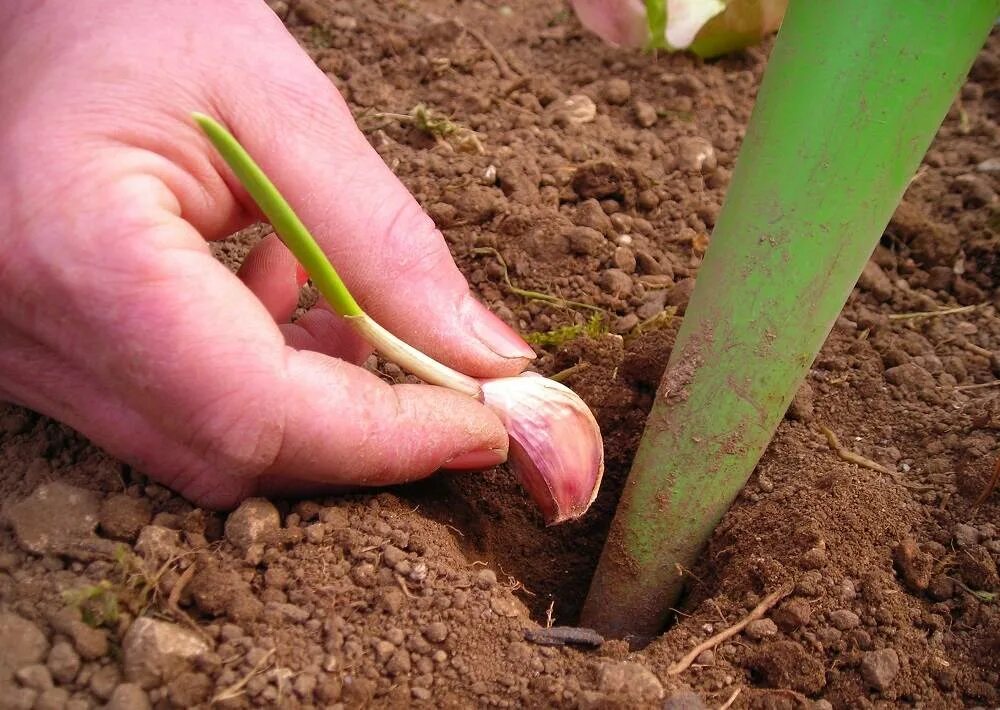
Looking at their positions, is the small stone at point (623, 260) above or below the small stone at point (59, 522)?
above

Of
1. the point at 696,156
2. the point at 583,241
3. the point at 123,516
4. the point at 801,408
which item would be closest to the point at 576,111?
the point at 696,156

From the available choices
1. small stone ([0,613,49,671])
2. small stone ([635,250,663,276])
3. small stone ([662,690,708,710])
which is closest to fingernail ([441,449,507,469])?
small stone ([662,690,708,710])

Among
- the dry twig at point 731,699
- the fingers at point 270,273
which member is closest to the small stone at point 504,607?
the dry twig at point 731,699

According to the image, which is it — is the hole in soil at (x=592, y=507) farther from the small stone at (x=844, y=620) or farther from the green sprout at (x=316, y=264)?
the small stone at (x=844, y=620)

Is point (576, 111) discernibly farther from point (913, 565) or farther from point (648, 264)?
point (913, 565)

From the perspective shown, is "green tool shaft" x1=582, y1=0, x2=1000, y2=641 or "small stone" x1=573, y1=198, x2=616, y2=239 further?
"small stone" x1=573, y1=198, x2=616, y2=239

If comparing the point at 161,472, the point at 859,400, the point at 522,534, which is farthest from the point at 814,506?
the point at 161,472

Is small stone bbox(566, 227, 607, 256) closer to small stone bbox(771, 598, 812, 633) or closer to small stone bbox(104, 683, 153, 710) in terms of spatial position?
small stone bbox(771, 598, 812, 633)
